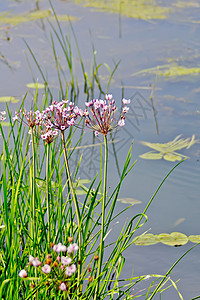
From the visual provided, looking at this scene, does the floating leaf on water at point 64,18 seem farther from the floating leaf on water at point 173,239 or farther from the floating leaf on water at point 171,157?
the floating leaf on water at point 173,239

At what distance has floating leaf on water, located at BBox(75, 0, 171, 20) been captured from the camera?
187 inches

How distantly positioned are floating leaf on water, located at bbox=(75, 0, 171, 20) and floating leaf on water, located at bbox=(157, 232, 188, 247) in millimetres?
3052

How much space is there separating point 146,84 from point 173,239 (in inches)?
63.9

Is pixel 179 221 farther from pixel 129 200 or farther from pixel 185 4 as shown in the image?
pixel 185 4

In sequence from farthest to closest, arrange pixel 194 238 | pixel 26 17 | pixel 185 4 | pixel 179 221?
pixel 185 4
pixel 26 17
pixel 179 221
pixel 194 238

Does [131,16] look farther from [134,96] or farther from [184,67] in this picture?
[134,96]

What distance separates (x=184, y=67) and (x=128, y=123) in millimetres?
1032

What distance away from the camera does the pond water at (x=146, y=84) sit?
2.10 meters

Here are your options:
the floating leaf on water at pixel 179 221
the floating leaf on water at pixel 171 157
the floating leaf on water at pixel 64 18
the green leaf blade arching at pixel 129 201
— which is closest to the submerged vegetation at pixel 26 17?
the floating leaf on water at pixel 64 18

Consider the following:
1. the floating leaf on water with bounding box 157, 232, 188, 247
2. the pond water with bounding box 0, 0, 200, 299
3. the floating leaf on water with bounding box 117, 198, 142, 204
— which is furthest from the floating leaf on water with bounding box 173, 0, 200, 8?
the floating leaf on water with bounding box 157, 232, 188, 247

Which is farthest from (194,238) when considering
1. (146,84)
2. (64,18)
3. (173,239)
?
(64,18)

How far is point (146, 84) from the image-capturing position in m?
3.42

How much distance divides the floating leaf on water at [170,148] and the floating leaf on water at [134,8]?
2.26m

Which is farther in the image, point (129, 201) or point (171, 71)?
point (171, 71)
